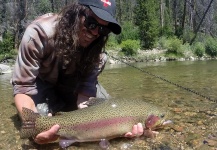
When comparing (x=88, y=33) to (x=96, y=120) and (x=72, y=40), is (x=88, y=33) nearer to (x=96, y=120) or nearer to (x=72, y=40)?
(x=72, y=40)

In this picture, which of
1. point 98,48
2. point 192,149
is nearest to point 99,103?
point 98,48

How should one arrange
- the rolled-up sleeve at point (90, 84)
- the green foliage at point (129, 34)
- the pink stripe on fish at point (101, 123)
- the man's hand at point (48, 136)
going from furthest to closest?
the green foliage at point (129, 34), the rolled-up sleeve at point (90, 84), the pink stripe on fish at point (101, 123), the man's hand at point (48, 136)

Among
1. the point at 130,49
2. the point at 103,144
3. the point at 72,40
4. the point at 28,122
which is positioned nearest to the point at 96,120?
the point at 103,144

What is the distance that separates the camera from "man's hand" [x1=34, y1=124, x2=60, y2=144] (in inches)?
99.6

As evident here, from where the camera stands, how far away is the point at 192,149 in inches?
108

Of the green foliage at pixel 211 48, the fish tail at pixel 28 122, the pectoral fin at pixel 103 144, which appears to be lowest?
the green foliage at pixel 211 48

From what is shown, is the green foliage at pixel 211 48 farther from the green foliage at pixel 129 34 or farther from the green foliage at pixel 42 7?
the green foliage at pixel 42 7

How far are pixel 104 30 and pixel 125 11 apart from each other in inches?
2301

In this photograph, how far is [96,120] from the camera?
2713 millimetres

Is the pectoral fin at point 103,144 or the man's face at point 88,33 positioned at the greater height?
the man's face at point 88,33

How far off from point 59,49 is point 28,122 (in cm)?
78

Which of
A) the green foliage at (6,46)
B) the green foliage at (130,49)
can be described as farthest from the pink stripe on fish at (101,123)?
the green foliage at (6,46)

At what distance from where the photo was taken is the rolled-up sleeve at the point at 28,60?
9.41ft

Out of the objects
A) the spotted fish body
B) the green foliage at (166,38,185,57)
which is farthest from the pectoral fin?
the green foliage at (166,38,185,57)
